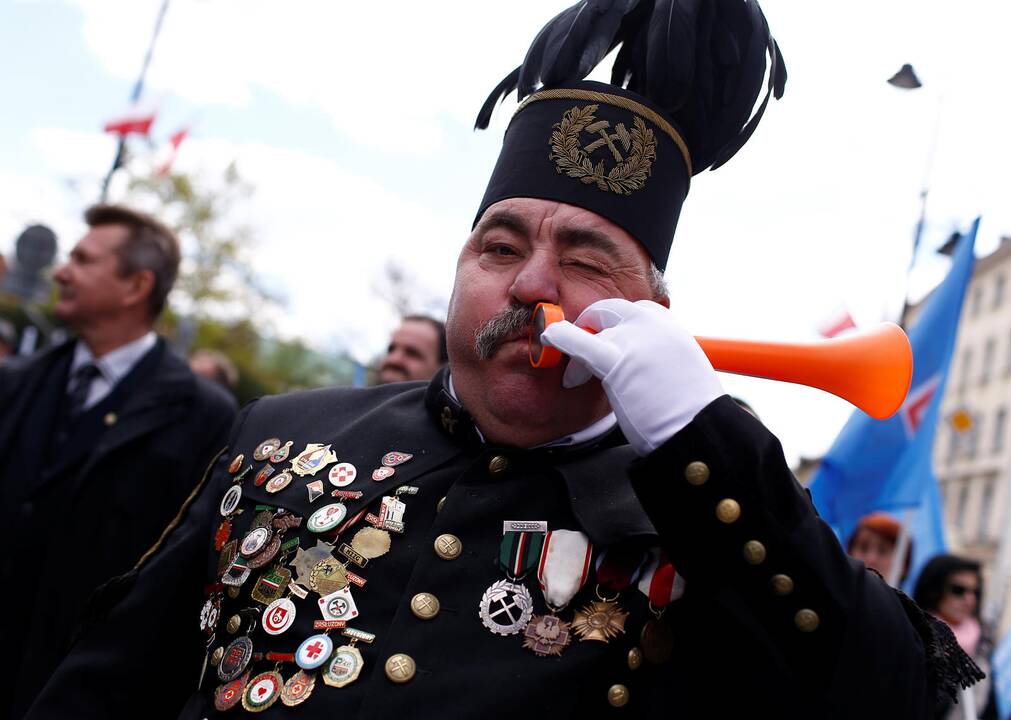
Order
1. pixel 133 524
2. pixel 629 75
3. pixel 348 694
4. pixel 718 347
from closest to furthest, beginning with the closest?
pixel 348 694 < pixel 718 347 < pixel 629 75 < pixel 133 524

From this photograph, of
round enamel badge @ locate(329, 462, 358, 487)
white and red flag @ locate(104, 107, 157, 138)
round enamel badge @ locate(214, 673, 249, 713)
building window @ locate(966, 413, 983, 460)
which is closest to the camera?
round enamel badge @ locate(214, 673, 249, 713)

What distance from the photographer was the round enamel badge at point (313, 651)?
76.5 inches

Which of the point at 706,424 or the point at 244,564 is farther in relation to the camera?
the point at 244,564

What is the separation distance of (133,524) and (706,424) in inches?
119

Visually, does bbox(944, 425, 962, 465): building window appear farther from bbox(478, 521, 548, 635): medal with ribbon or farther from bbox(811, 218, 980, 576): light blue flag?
bbox(478, 521, 548, 635): medal with ribbon

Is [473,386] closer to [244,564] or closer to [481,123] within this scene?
[244,564]

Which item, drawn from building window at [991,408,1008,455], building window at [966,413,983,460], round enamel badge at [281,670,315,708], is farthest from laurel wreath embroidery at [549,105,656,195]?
building window at [966,413,983,460]

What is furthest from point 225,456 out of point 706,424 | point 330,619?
point 706,424

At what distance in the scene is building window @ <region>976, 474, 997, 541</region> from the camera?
40516 mm

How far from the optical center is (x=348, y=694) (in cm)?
189

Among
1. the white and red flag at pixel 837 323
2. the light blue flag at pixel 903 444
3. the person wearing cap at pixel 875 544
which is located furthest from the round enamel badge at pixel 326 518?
the person wearing cap at pixel 875 544

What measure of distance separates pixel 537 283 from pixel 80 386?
318 cm

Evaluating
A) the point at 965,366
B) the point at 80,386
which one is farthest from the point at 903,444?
the point at 965,366

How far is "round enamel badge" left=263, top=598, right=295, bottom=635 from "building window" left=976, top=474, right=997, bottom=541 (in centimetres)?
4300
